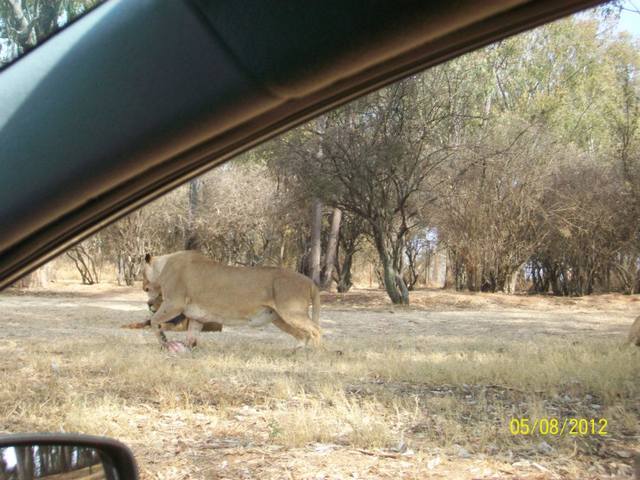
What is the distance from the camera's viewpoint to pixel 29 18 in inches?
76.9

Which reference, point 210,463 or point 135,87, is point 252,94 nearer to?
point 135,87

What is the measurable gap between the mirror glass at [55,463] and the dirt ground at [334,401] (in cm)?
292

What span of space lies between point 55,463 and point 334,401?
4448 mm

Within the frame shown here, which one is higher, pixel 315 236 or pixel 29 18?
pixel 315 236

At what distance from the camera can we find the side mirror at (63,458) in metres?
1.28

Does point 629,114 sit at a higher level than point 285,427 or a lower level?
higher

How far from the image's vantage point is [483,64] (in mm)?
19594

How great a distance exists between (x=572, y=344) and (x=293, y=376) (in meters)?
4.23

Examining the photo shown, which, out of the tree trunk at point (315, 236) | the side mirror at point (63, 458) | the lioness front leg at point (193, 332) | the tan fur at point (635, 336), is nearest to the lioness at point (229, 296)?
the lioness front leg at point (193, 332)

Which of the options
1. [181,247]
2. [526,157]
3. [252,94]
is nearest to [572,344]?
[252,94]

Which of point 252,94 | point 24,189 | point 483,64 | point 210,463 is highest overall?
point 483,64

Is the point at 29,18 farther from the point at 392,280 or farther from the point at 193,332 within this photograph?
the point at 392,280

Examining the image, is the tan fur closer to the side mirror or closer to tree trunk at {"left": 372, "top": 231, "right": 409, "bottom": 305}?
the side mirror
